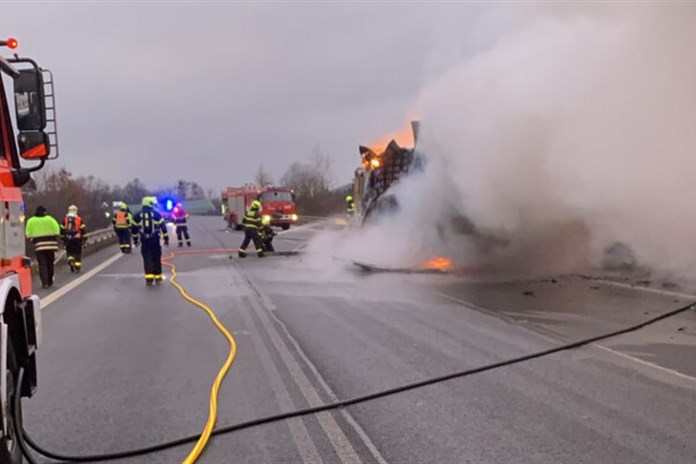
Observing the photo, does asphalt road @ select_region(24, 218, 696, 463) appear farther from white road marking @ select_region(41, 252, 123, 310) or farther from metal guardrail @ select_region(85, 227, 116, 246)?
metal guardrail @ select_region(85, 227, 116, 246)

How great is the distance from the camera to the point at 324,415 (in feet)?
16.3

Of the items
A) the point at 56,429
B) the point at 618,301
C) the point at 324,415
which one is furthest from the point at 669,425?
the point at 618,301

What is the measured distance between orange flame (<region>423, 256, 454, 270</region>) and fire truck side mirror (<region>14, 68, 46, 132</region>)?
11.2 m

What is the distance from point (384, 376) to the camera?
600 centimetres

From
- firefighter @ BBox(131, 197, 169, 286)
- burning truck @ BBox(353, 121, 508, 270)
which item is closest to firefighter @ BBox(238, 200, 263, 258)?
burning truck @ BBox(353, 121, 508, 270)

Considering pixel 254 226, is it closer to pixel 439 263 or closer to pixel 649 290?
pixel 439 263

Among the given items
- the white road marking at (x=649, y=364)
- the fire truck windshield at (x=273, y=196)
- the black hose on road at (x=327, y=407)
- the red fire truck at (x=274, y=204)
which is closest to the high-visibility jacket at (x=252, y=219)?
the black hose on road at (x=327, y=407)

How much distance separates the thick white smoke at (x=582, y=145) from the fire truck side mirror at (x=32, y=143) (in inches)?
352

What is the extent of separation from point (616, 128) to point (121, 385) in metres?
8.50

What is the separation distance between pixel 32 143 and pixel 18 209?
1.42ft

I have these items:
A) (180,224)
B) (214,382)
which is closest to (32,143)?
(214,382)

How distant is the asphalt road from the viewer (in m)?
4.35

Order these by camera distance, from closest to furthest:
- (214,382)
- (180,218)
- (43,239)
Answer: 1. (214,382)
2. (43,239)
3. (180,218)

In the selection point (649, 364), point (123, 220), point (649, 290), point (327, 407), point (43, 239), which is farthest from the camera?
point (123, 220)
